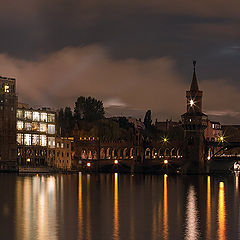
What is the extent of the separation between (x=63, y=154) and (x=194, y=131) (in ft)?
127

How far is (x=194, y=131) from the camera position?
17162cm

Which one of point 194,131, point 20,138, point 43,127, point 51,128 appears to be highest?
point 43,127

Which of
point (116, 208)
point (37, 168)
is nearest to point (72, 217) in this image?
point (116, 208)

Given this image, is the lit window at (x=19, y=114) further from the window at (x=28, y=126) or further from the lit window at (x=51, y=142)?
the lit window at (x=51, y=142)

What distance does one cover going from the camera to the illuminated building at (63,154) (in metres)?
185

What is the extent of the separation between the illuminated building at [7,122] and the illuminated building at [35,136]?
4966mm

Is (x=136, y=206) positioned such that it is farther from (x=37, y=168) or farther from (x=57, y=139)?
(x=57, y=139)

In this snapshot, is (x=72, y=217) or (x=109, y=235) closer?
(x=109, y=235)

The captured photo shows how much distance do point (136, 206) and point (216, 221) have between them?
14.4 metres

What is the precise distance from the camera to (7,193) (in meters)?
85.1

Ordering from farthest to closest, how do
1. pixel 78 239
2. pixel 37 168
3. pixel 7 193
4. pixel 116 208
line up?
1. pixel 37 168
2. pixel 7 193
3. pixel 116 208
4. pixel 78 239

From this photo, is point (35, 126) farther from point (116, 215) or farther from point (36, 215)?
point (116, 215)

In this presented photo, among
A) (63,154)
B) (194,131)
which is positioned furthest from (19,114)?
(194,131)

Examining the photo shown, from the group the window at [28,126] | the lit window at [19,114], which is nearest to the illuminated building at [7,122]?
the lit window at [19,114]
